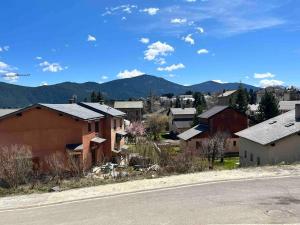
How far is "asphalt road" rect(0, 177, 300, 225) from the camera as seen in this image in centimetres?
1002

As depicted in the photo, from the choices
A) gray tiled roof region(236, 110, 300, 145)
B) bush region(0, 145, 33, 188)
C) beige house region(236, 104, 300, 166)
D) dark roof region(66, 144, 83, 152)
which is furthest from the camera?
gray tiled roof region(236, 110, 300, 145)

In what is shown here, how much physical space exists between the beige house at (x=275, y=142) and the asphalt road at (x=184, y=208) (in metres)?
17.6

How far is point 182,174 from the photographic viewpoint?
1645 centimetres

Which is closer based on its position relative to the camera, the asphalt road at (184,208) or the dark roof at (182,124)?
the asphalt road at (184,208)

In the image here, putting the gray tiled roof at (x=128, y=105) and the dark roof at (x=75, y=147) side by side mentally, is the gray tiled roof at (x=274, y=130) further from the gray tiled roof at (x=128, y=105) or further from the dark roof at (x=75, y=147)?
the gray tiled roof at (x=128, y=105)

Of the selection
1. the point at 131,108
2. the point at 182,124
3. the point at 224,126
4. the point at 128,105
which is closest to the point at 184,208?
the point at 224,126

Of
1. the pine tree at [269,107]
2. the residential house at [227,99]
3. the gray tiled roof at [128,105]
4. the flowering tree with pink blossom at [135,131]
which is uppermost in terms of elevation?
the residential house at [227,99]

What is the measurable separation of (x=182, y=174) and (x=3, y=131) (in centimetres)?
2154

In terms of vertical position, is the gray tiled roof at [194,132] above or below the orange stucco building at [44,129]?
below

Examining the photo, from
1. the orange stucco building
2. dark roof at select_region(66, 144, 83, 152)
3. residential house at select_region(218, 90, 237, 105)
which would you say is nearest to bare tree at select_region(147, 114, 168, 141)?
residential house at select_region(218, 90, 237, 105)

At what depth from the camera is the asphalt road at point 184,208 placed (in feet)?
32.9

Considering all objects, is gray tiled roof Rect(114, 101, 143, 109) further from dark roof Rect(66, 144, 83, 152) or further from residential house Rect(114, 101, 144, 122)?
dark roof Rect(66, 144, 83, 152)

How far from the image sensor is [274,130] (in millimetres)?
34500

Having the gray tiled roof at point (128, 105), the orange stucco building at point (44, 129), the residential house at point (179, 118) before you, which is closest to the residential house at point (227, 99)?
the residential house at point (179, 118)
